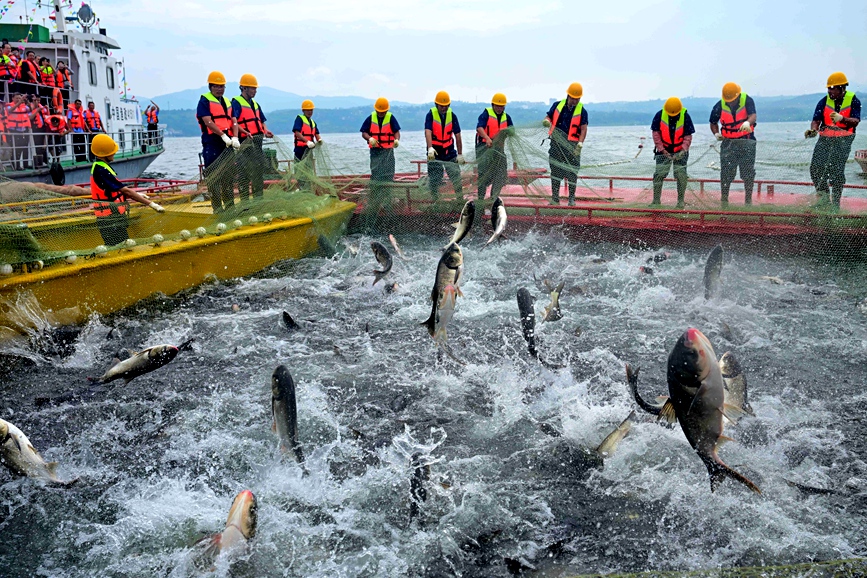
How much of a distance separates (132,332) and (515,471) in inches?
183

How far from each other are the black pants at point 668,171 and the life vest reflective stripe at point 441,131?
345 cm

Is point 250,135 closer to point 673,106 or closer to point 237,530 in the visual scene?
point 673,106

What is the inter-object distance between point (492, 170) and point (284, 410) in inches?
283

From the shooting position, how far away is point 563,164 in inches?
424

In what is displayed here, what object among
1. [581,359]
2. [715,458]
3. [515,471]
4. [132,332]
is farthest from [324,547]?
[132,332]

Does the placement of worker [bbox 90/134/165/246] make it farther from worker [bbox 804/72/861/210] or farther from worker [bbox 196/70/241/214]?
worker [bbox 804/72/861/210]

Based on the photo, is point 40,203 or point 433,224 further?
point 433,224

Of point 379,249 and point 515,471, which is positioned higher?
point 379,249

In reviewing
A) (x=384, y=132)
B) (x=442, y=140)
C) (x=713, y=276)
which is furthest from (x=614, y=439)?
(x=384, y=132)

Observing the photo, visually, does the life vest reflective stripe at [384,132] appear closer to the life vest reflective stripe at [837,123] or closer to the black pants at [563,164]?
the black pants at [563,164]

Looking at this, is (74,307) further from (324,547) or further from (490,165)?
(490,165)

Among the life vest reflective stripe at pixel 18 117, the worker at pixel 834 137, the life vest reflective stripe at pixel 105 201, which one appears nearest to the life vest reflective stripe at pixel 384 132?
the life vest reflective stripe at pixel 105 201

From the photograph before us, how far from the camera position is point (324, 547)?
3.85 m

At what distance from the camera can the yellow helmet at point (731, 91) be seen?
10281mm
